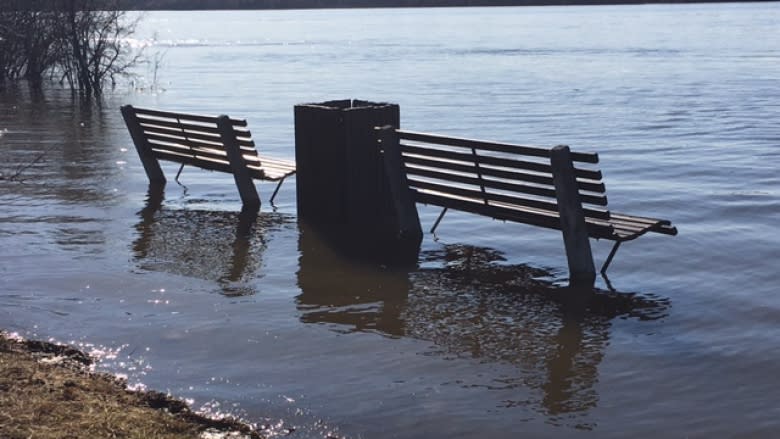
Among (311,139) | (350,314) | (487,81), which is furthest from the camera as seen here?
(487,81)

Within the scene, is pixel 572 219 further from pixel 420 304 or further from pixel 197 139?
pixel 197 139

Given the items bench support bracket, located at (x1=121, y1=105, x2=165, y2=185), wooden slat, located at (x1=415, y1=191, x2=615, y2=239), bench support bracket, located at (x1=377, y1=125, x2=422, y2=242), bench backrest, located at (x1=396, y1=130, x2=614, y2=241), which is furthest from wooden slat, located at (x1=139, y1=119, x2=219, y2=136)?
wooden slat, located at (x1=415, y1=191, x2=615, y2=239)

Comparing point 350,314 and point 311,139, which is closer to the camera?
point 350,314

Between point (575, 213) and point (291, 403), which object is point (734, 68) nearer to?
point (575, 213)

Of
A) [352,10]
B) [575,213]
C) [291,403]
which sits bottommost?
[291,403]

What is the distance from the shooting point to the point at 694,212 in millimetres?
13359

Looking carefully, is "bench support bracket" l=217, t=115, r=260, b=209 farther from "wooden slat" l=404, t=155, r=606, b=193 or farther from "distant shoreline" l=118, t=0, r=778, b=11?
"distant shoreline" l=118, t=0, r=778, b=11

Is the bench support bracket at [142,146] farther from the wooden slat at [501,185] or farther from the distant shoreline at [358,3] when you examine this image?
the distant shoreline at [358,3]

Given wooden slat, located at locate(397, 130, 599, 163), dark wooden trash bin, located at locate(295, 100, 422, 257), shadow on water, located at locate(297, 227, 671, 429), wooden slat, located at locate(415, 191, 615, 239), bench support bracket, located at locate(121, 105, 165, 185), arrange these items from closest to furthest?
shadow on water, located at locate(297, 227, 671, 429) → wooden slat, located at locate(397, 130, 599, 163) → wooden slat, located at locate(415, 191, 615, 239) → dark wooden trash bin, located at locate(295, 100, 422, 257) → bench support bracket, located at locate(121, 105, 165, 185)

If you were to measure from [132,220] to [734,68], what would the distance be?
31217 millimetres

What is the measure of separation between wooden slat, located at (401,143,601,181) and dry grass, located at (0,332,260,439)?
3.95m

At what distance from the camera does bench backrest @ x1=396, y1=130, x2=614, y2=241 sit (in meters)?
9.30

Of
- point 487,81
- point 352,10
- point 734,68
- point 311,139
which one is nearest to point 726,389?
point 311,139

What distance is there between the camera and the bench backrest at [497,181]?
9305mm
